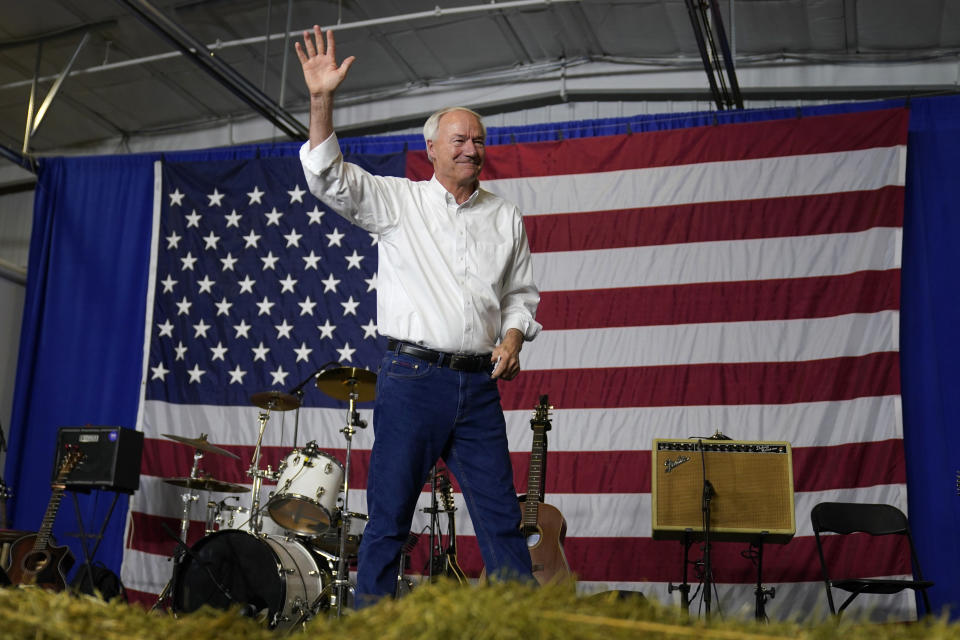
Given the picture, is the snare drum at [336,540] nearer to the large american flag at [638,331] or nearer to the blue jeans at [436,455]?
the large american flag at [638,331]

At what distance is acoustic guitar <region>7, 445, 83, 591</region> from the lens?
182 inches

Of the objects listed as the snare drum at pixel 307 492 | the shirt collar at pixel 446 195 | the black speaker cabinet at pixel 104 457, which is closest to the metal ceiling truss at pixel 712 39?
the shirt collar at pixel 446 195

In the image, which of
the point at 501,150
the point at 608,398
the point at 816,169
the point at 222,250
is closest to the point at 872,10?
the point at 816,169

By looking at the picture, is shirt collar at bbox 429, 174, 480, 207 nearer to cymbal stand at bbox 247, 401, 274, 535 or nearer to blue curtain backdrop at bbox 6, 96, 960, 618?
cymbal stand at bbox 247, 401, 274, 535

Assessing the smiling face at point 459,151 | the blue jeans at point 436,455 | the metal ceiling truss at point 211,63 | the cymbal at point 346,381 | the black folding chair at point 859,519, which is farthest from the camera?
the metal ceiling truss at point 211,63

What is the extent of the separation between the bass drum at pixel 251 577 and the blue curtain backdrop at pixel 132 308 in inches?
57.3

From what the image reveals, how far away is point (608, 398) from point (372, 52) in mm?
3272

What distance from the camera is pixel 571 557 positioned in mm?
4965

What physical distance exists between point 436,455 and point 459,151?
32.6 inches

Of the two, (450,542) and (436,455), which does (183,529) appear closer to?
(450,542)

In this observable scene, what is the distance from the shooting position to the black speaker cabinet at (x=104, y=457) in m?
4.86

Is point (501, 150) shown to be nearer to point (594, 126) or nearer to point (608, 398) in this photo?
point (594, 126)

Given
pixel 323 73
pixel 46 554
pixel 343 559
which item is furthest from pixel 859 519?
pixel 46 554

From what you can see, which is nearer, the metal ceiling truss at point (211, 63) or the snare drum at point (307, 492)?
the snare drum at point (307, 492)
